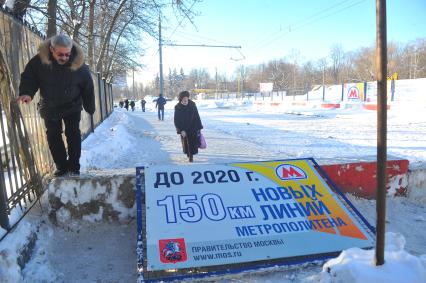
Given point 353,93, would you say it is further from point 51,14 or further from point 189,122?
point 51,14

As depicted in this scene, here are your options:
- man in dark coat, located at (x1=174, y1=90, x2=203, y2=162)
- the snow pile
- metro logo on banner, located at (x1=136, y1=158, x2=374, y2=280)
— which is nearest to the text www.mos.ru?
metro logo on banner, located at (x1=136, y1=158, x2=374, y2=280)

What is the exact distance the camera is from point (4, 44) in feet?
11.9

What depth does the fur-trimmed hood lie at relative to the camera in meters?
3.70

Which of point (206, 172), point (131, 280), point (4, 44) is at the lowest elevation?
point (131, 280)

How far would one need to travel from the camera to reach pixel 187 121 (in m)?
7.41

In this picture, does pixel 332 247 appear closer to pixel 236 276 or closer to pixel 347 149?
pixel 236 276

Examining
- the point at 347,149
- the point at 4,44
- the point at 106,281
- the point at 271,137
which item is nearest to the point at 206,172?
the point at 106,281

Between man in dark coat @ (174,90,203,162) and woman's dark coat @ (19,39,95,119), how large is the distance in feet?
10.8

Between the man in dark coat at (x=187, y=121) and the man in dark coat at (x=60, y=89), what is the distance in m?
3.17

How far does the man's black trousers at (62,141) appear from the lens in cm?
404

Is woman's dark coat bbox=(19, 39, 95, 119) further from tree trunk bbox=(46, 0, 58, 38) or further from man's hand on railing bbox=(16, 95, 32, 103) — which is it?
tree trunk bbox=(46, 0, 58, 38)

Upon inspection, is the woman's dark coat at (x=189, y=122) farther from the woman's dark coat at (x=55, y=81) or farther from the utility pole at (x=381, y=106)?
the utility pole at (x=381, y=106)

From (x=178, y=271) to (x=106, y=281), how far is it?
1.94 ft

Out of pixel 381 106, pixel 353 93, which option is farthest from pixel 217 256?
pixel 353 93
